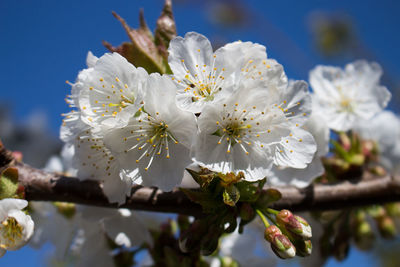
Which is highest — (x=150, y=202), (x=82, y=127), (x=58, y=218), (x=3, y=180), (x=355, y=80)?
(x=355, y=80)

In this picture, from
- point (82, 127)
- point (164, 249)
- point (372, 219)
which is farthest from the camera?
point (372, 219)

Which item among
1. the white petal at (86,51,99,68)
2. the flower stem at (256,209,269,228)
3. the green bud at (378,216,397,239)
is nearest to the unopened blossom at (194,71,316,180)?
the flower stem at (256,209,269,228)

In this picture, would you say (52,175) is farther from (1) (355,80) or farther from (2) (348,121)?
(1) (355,80)

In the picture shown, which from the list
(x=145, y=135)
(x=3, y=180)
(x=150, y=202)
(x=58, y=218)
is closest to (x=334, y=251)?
(x=150, y=202)

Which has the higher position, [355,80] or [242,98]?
[355,80]

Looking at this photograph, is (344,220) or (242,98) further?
(344,220)

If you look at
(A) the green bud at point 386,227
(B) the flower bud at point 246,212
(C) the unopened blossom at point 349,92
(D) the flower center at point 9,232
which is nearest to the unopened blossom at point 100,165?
(D) the flower center at point 9,232

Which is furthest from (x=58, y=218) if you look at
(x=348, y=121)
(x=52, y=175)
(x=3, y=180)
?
(x=348, y=121)

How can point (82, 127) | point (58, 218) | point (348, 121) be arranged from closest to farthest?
point (82, 127)
point (58, 218)
point (348, 121)
